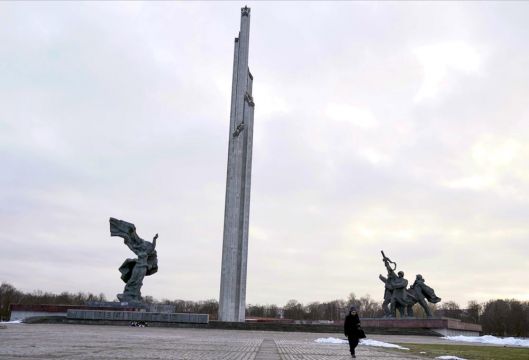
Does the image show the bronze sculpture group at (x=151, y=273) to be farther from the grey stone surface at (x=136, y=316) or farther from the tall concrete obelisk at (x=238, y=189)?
the tall concrete obelisk at (x=238, y=189)

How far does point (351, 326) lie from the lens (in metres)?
9.40

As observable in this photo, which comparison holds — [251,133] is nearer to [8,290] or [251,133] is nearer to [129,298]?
[129,298]

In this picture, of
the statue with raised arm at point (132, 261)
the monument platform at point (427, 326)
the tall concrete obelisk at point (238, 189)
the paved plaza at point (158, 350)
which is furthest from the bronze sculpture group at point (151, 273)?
the paved plaza at point (158, 350)

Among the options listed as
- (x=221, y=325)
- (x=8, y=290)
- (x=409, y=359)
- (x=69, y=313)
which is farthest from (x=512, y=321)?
(x=8, y=290)

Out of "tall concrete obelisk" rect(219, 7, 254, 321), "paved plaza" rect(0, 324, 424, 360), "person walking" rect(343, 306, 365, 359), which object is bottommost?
"paved plaza" rect(0, 324, 424, 360)

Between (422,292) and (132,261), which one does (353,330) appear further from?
(132,261)

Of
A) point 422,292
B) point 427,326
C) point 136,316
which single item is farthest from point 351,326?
point 422,292

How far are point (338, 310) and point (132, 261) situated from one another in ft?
250

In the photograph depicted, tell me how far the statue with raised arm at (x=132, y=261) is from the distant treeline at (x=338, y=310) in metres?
10.5

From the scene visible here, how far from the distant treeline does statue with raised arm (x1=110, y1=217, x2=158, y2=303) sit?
1050cm

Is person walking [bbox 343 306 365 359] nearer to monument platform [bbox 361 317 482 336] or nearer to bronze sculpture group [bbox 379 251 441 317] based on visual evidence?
monument platform [bbox 361 317 482 336]

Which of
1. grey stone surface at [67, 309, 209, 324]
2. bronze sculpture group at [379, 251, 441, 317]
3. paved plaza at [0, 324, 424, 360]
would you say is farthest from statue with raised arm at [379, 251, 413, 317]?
paved plaza at [0, 324, 424, 360]

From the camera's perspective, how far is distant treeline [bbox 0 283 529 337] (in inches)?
2324

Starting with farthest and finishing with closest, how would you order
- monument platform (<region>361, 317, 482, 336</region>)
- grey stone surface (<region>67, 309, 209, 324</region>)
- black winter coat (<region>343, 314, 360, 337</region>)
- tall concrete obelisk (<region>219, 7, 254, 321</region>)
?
tall concrete obelisk (<region>219, 7, 254, 321</region>) → grey stone surface (<region>67, 309, 209, 324</region>) → monument platform (<region>361, 317, 482, 336</region>) → black winter coat (<region>343, 314, 360, 337</region>)
